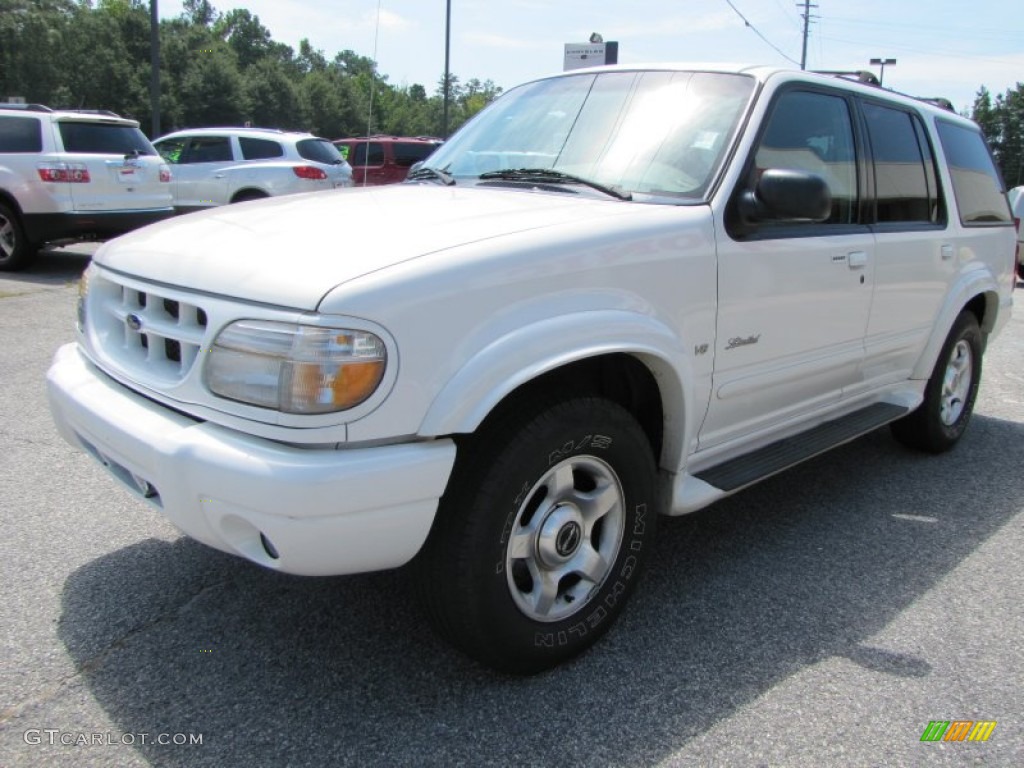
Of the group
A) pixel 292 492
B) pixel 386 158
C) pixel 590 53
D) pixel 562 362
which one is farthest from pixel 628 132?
pixel 386 158

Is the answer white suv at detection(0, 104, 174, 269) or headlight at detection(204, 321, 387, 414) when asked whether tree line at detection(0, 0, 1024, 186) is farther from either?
headlight at detection(204, 321, 387, 414)

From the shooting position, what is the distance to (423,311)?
2.11 m

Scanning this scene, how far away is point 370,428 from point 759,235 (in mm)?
1668

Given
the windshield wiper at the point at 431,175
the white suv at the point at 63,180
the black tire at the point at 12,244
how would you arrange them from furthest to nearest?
1. the black tire at the point at 12,244
2. the white suv at the point at 63,180
3. the windshield wiper at the point at 431,175

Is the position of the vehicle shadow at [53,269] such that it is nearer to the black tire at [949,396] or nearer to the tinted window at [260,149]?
the tinted window at [260,149]

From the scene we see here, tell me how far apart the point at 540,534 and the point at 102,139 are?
31.7ft

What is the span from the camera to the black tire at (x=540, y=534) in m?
2.27

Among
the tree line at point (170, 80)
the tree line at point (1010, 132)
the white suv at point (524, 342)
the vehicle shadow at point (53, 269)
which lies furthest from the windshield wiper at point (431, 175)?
the tree line at point (1010, 132)

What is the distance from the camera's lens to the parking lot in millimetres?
2285

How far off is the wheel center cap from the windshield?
116 centimetres

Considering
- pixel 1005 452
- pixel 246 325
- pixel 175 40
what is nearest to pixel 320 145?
pixel 1005 452

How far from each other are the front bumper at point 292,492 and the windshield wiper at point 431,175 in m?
1.65

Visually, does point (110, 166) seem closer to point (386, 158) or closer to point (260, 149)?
point (260, 149)

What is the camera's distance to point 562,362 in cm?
233
